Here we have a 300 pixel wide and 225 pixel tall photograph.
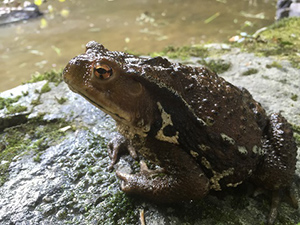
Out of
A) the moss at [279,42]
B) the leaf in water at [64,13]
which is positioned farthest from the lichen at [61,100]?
the leaf in water at [64,13]

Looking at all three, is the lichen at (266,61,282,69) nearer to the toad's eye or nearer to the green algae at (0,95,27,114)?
the toad's eye

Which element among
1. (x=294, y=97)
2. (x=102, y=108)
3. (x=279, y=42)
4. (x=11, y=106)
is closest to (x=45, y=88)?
(x=11, y=106)

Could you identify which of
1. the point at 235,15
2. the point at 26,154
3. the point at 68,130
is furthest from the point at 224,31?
the point at 26,154

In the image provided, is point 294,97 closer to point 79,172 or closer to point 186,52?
point 186,52

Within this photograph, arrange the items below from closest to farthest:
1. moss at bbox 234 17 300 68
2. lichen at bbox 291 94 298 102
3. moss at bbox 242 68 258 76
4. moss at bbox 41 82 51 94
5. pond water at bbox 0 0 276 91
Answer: lichen at bbox 291 94 298 102 < moss at bbox 41 82 51 94 < moss at bbox 242 68 258 76 < moss at bbox 234 17 300 68 < pond water at bbox 0 0 276 91

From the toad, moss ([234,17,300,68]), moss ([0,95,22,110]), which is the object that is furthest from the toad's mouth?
moss ([234,17,300,68])

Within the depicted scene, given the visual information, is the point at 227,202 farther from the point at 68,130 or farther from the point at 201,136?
the point at 68,130
